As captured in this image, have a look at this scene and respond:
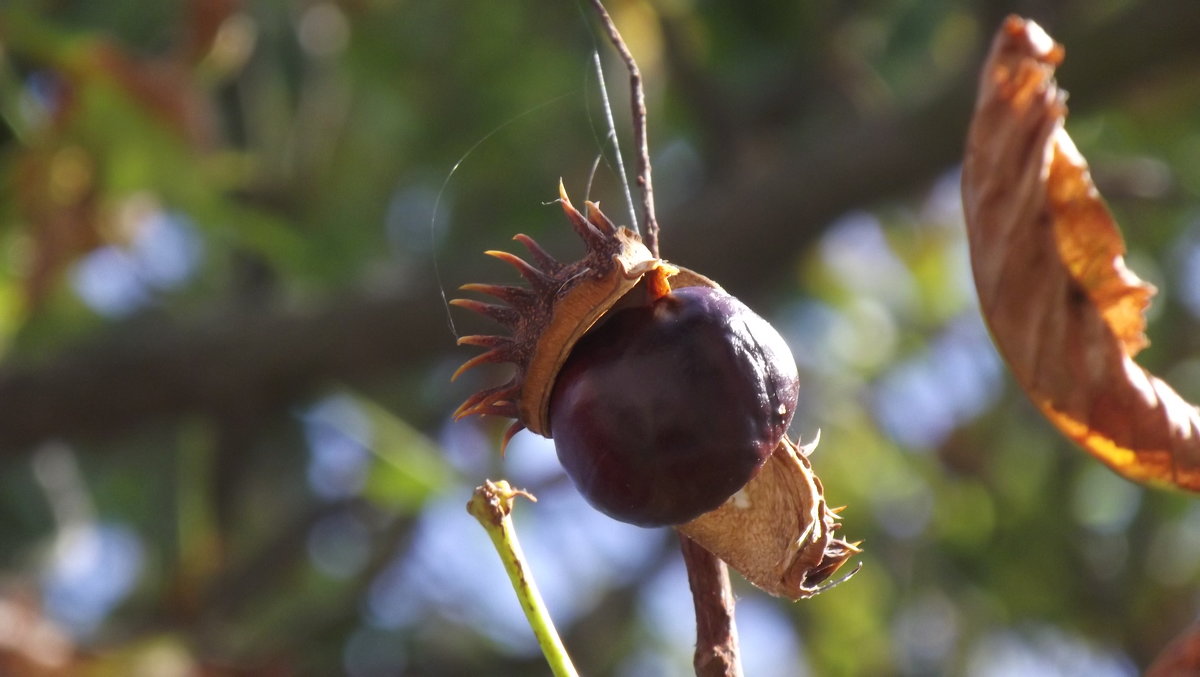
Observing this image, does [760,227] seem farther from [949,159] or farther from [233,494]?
[233,494]

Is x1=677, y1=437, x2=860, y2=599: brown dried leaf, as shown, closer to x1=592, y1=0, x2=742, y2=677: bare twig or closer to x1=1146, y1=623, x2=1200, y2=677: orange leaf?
x1=592, y1=0, x2=742, y2=677: bare twig

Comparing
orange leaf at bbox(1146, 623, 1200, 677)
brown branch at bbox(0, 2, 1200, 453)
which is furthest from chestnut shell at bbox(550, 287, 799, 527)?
brown branch at bbox(0, 2, 1200, 453)

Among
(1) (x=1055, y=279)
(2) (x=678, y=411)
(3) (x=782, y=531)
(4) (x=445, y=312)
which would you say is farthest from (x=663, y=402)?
(4) (x=445, y=312)

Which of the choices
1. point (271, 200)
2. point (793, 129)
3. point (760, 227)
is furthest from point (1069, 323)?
point (271, 200)

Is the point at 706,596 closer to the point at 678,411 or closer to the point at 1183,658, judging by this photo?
the point at 678,411

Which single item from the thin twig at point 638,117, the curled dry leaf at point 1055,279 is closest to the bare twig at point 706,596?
the thin twig at point 638,117
